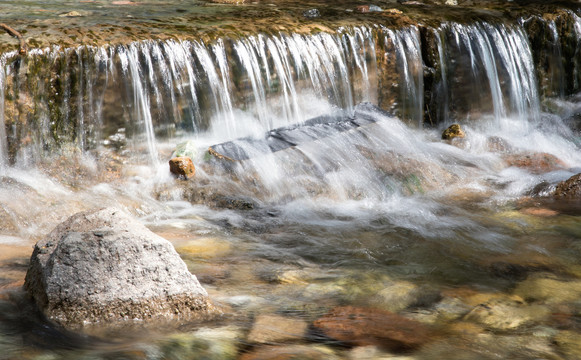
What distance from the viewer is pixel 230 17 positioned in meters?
8.11

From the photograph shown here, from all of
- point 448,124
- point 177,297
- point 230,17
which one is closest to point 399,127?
point 448,124

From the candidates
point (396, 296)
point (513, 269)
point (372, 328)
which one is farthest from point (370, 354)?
point (513, 269)

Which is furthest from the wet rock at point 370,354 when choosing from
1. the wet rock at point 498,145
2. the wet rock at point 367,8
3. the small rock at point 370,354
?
the wet rock at point 367,8

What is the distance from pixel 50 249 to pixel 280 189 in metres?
3.00

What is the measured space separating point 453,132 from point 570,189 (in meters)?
2.01

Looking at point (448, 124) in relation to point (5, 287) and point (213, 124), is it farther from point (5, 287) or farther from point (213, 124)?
point (5, 287)

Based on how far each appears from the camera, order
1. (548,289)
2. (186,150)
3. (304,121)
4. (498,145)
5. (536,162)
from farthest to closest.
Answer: (498,145) → (304,121) → (536,162) → (186,150) → (548,289)

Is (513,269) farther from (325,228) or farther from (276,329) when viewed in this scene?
(276,329)

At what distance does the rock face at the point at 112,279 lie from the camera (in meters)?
3.15

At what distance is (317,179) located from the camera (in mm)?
6332

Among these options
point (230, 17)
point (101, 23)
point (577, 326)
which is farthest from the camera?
point (230, 17)

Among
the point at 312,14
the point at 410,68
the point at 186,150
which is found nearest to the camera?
the point at 186,150

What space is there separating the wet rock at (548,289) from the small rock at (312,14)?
16.6 feet

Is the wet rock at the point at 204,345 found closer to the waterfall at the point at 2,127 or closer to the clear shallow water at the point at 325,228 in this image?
the clear shallow water at the point at 325,228
